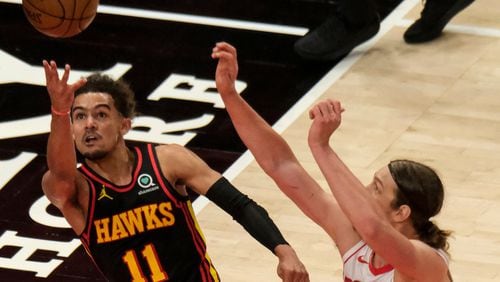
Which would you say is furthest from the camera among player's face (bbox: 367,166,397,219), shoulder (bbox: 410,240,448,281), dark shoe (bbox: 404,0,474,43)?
dark shoe (bbox: 404,0,474,43)

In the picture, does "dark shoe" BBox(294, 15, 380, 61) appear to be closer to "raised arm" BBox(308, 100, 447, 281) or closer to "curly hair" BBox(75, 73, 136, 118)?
"curly hair" BBox(75, 73, 136, 118)

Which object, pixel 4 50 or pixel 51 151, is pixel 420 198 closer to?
pixel 51 151

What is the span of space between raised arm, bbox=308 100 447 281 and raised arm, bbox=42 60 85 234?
1239 millimetres

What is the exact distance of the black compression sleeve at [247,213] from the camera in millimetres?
6504

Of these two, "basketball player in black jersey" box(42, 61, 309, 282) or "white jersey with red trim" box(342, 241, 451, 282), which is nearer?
"white jersey with red trim" box(342, 241, 451, 282)

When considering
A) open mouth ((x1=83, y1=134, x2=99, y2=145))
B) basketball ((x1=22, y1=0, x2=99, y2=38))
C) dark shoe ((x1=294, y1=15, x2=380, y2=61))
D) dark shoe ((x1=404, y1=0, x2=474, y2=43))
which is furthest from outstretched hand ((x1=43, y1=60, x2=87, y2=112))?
dark shoe ((x1=404, y1=0, x2=474, y2=43))

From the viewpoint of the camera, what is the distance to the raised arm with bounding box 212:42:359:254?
604 cm

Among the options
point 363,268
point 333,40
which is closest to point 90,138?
point 363,268

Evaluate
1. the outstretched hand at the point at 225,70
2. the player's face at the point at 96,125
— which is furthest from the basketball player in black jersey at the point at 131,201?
the outstretched hand at the point at 225,70

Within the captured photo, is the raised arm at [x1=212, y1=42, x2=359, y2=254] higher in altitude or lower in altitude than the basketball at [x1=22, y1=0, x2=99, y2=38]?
lower

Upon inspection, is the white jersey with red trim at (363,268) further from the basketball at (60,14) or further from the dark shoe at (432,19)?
the dark shoe at (432,19)

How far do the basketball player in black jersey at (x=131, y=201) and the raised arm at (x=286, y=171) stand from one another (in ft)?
1.48

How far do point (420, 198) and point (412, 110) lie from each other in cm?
450

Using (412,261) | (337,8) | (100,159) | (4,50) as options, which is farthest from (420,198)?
(4,50)
